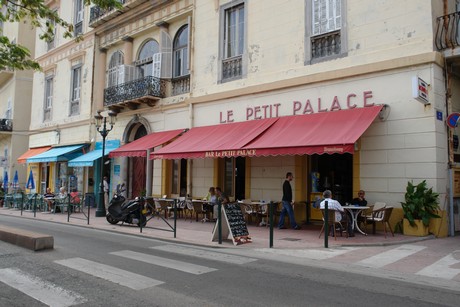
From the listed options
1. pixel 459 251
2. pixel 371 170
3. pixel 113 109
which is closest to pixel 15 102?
pixel 113 109

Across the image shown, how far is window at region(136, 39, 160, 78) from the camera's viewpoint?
18900 millimetres

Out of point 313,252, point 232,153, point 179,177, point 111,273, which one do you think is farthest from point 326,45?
point 111,273

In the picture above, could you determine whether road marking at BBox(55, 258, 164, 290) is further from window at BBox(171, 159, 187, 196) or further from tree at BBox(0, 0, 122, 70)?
window at BBox(171, 159, 187, 196)

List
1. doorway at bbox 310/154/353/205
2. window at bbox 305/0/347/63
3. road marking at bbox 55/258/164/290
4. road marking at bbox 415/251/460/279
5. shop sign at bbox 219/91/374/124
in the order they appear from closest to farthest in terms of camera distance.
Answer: road marking at bbox 55/258/164/290, road marking at bbox 415/251/460/279, shop sign at bbox 219/91/374/124, window at bbox 305/0/347/63, doorway at bbox 310/154/353/205

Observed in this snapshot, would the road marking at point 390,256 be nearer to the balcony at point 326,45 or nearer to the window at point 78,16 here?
the balcony at point 326,45

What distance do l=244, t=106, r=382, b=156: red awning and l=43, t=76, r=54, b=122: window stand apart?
60.8 ft

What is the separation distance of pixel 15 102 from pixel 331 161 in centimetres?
2541

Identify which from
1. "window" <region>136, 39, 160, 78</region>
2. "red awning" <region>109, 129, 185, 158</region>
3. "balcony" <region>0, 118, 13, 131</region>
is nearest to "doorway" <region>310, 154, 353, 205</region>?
"red awning" <region>109, 129, 185, 158</region>

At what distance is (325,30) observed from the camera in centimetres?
1241

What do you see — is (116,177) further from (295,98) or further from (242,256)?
(242,256)

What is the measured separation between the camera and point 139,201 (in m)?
12.9

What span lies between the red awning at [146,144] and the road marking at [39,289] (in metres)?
9.49

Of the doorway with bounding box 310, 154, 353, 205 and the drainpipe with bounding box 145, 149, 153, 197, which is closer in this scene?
the doorway with bounding box 310, 154, 353, 205

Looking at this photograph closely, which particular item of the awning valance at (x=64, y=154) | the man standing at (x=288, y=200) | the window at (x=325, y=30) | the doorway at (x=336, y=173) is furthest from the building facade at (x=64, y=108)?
the doorway at (x=336, y=173)
